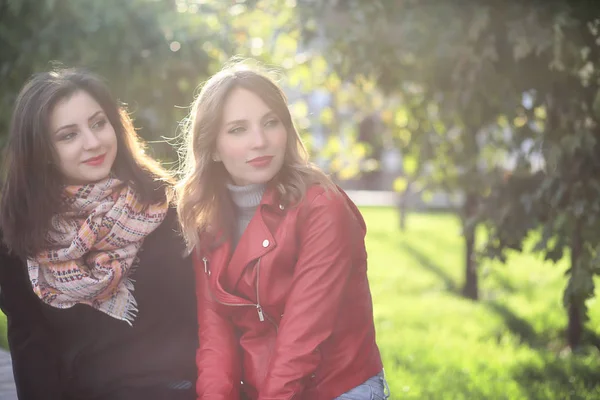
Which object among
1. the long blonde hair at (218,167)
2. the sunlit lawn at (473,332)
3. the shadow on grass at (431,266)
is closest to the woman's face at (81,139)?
the long blonde hair at (218,167)

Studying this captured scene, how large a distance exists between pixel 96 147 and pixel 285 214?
77cm

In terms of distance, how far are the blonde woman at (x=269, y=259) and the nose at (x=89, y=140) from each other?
0.36m

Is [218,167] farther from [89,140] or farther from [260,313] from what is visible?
[260,313]

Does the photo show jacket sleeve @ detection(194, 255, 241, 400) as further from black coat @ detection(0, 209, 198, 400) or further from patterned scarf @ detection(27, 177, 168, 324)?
patterned scarf @ detection(27, 177, 168, 324)

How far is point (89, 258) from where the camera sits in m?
2.85

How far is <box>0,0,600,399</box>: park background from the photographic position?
4801 mm

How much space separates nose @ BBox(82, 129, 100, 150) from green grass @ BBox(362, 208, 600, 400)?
2551 millimetres

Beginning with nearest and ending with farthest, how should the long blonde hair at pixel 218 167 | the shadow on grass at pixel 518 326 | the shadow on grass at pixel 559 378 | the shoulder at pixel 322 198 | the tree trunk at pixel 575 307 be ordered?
the shoulder at pixel 322 198 < the long blonde hair at pixel 218 167 < the shadow on grass at pixel 559 378 < the tree trunk at pixel 575 307 < the shadow on grass at pixel 518 326

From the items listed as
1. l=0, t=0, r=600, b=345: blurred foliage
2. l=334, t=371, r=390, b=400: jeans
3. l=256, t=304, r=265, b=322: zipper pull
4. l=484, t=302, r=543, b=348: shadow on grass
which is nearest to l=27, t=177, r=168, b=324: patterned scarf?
l=256, t=304, r=265, b=322: zipper pull

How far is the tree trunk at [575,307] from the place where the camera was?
16.2 ft

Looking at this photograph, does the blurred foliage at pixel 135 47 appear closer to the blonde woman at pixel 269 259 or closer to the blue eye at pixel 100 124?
the blue eye at pixel 100 124

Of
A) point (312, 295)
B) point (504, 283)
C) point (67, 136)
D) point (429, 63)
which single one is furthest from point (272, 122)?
point (504, 283)

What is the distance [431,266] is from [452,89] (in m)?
6.70

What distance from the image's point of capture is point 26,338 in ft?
9.21
